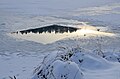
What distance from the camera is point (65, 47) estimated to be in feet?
25.9

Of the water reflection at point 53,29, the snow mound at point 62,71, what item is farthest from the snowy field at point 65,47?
the water reflection at point 53,29

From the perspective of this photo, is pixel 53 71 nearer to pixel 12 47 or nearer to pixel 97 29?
pixel 12 47

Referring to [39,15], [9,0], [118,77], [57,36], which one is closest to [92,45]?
[57,36]

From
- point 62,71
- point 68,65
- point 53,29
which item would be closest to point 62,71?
point 62,71

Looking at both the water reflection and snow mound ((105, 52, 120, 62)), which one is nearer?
snow mound ((105, 52, 120, 62))

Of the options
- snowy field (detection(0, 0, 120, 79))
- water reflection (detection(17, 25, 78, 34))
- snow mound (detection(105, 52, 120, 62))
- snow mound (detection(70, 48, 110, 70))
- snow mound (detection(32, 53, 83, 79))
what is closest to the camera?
snow mound (detection(32, 53, 83, 79))

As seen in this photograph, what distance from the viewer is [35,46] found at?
30.6 ft

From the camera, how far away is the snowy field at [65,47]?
18.1ft

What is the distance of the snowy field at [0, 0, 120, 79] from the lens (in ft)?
18.1

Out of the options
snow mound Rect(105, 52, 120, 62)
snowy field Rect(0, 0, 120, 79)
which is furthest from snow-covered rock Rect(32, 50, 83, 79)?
snow mound Rect(105, 52, 120, 62)

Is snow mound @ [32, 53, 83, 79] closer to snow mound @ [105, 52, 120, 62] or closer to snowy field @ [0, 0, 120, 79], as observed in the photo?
snowy field @ [0, 0, 120, 79]

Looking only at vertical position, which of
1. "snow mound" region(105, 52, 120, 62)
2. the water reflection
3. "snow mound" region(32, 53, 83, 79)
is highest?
"snow mound" region(32, 53, 83, 79)

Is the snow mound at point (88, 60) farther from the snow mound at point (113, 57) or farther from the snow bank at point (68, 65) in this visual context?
the snow mound at point (113, 57)

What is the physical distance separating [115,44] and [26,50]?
301 cm
